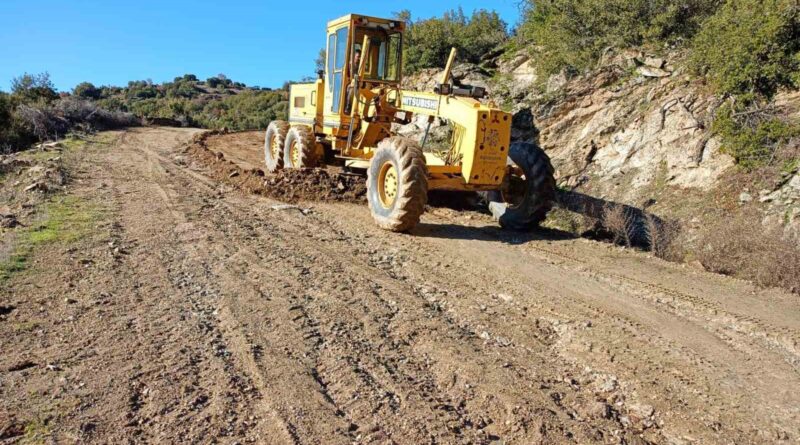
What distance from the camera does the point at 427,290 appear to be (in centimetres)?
590

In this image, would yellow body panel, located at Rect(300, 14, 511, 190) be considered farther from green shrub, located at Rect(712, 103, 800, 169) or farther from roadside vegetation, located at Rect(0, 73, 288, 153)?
roadside vegetation, located at Rect(0, 73, 288, 153)

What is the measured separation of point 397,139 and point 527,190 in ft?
7.00

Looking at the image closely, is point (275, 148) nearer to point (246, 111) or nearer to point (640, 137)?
point (640, 137)

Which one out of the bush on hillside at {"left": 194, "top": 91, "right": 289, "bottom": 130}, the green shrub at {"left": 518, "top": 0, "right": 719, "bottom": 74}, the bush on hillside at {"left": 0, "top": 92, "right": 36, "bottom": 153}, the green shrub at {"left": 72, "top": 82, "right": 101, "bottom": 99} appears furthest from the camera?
the green shrub at {"left": 72, "top": 82, "right": 101, "bottom": 99}

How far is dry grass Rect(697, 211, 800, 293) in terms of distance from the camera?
251 inches

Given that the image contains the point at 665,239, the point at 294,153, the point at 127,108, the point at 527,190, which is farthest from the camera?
the point at 127,108

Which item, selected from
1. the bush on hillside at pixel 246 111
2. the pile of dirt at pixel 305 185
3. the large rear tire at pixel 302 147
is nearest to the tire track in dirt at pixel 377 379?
the pile of dirt at pixel 305 185

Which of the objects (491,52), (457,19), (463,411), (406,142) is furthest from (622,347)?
(457,19)

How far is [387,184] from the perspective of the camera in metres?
8.63

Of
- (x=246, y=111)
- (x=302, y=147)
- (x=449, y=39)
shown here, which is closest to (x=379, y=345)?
(x=302, y=147)

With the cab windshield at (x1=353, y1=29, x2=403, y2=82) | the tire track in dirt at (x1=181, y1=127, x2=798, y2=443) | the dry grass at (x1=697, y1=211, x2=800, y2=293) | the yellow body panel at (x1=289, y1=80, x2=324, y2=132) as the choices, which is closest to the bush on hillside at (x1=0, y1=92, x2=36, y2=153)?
the yellow body panel at (x1=289, y1=80, x2=324, y2=132)

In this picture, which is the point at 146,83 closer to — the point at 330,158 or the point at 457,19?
the point at 457,19

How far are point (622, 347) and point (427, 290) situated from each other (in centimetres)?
196

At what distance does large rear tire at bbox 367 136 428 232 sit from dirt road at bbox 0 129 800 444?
22.2 inches
